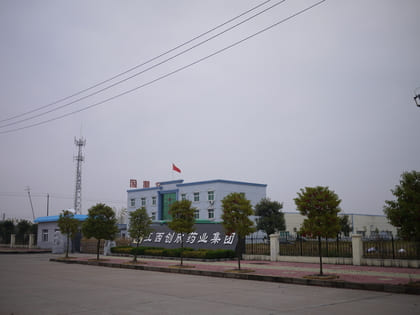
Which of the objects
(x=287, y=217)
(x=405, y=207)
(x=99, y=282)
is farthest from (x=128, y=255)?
(x=287, y=217)

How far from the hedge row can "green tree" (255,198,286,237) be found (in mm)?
27142

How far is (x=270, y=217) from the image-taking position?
55.6 meters

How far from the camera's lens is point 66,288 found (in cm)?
1293

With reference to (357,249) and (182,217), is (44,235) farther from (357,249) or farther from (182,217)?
(357,249)

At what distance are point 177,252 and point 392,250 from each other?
13951 millimetres

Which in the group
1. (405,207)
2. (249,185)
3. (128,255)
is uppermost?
(249,185)

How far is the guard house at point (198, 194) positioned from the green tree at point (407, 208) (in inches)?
1657

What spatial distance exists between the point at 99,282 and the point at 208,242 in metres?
14.9

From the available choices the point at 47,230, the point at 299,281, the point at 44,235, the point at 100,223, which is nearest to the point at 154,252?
the point at 100,223

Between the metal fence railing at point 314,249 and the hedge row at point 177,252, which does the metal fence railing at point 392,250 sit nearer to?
Result: the metal fence railing at point 314,249

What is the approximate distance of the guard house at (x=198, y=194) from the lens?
6062 centimetres

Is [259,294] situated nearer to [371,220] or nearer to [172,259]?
[172,259]

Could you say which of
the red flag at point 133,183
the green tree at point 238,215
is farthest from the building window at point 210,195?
the green tree at point 238,215

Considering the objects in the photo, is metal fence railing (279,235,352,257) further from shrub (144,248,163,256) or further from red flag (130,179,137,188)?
red flag (130,179,137,188)
